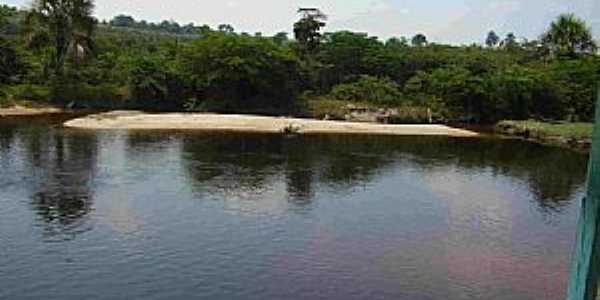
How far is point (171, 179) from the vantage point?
1305 inches

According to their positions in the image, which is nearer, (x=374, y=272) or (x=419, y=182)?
(x=374, y=272)

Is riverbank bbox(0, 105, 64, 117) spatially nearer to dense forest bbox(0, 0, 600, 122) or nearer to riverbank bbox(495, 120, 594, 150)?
dense forest bbox(0, 0, 600, 122)

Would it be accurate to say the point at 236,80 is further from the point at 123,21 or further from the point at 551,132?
the point at 123,21

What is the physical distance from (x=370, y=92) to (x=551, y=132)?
1805 centimetres

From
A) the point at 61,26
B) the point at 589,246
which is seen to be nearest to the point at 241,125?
the point at 61,26

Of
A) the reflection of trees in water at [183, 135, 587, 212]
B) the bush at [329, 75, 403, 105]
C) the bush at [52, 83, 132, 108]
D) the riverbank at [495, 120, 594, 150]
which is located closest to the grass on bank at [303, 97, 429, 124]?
the bush at [329, 75, 403, 105]

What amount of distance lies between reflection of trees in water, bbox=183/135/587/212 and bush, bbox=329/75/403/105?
607 inches

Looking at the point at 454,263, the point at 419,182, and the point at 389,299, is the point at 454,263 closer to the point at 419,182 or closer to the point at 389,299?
the point at 389,299

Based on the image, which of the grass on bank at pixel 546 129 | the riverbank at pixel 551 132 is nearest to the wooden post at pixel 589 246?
the riverbank at pixel 551 132

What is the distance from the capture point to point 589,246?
2.38 m

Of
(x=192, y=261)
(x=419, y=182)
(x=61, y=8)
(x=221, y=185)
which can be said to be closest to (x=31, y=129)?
(x=61, y=8)

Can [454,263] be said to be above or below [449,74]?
below

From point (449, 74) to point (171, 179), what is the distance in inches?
1589

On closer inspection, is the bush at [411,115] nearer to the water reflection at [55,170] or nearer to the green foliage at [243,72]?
the green foliage at [243,72]
